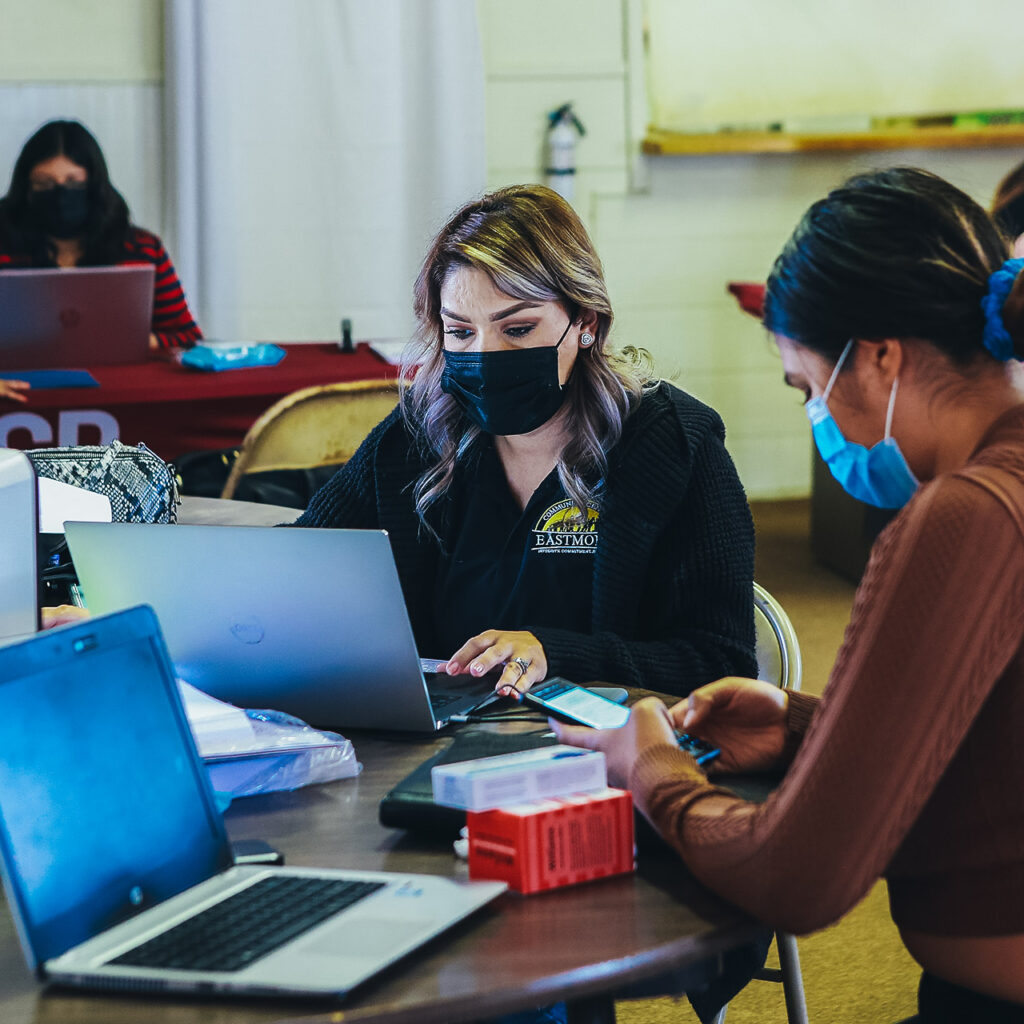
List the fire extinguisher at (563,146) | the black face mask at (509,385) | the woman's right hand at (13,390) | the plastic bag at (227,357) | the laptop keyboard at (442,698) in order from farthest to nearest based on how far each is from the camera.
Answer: the fire extinguisher at (563,146) < the plastic bag at (227,357) < the woman's right hand at (13,390) < the black face mask at (509,385) < the laptop keyboard at (442,698)

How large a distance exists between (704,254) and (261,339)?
168 centimetres

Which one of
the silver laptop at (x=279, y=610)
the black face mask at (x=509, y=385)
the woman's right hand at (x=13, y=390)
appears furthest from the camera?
the woman's right hand at (x=13, y=390)

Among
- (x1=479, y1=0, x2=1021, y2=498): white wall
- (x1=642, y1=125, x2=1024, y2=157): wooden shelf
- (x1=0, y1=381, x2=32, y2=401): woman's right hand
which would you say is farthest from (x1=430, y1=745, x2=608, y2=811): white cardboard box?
(x1=642, y1=125, x2=1024, y2=157): wooden shelf

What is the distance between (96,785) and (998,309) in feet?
2.39

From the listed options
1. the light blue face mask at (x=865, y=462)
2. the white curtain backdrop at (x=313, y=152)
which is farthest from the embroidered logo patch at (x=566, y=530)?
the white curtain backdrop at (x=313, y=152)

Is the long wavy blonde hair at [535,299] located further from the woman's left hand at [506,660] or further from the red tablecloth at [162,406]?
the red tablecloth at [162,406]

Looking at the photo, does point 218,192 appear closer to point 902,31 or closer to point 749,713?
point 902,31

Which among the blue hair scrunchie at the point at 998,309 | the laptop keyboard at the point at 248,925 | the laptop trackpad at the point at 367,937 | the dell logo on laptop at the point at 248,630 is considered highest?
the blue hair scrunchie at the point at 998,309

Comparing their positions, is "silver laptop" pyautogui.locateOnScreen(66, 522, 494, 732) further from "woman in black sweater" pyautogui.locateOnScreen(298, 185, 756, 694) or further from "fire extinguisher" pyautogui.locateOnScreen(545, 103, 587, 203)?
"fire extinguisher" pyautogui.locateOnScreen(545, 103, 587, 203)

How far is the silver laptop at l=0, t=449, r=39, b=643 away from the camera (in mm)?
1185

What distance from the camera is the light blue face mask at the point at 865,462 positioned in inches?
45.4

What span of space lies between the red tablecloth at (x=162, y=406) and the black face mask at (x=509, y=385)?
1.68 meters

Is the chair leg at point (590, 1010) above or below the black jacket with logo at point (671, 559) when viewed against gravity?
below

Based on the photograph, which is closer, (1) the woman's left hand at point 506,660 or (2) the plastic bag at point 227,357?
(1) the woman's left hand at point 506,660
